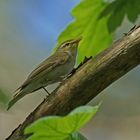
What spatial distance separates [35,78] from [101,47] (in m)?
0.38

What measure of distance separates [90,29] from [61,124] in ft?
1.38

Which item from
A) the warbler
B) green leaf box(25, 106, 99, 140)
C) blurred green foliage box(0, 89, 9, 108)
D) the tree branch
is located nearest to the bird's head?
the warbler

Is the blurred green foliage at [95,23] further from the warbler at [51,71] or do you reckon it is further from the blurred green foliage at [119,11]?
the warbler at [51,71]

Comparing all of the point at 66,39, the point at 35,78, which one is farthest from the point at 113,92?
the point at 66,39

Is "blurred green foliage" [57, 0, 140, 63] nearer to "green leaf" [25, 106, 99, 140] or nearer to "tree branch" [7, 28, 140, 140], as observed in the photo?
"tree branch" [7, 28, 140, 140]

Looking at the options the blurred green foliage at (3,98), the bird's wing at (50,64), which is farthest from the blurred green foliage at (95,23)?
the bird's wing at (50,64)

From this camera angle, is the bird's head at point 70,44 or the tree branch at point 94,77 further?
the bird's head at point 70,44

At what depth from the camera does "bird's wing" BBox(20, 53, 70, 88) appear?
1164 millimetres

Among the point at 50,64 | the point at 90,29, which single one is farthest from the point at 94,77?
the point at 50,64

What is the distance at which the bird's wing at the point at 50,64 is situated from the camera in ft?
3.82

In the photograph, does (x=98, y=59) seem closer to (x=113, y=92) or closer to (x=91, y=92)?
(x=91, y=92)

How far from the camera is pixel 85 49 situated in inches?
32.4

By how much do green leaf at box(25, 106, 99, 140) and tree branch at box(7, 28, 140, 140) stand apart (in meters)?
0.29

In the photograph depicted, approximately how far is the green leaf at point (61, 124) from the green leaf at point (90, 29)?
0.38 m
